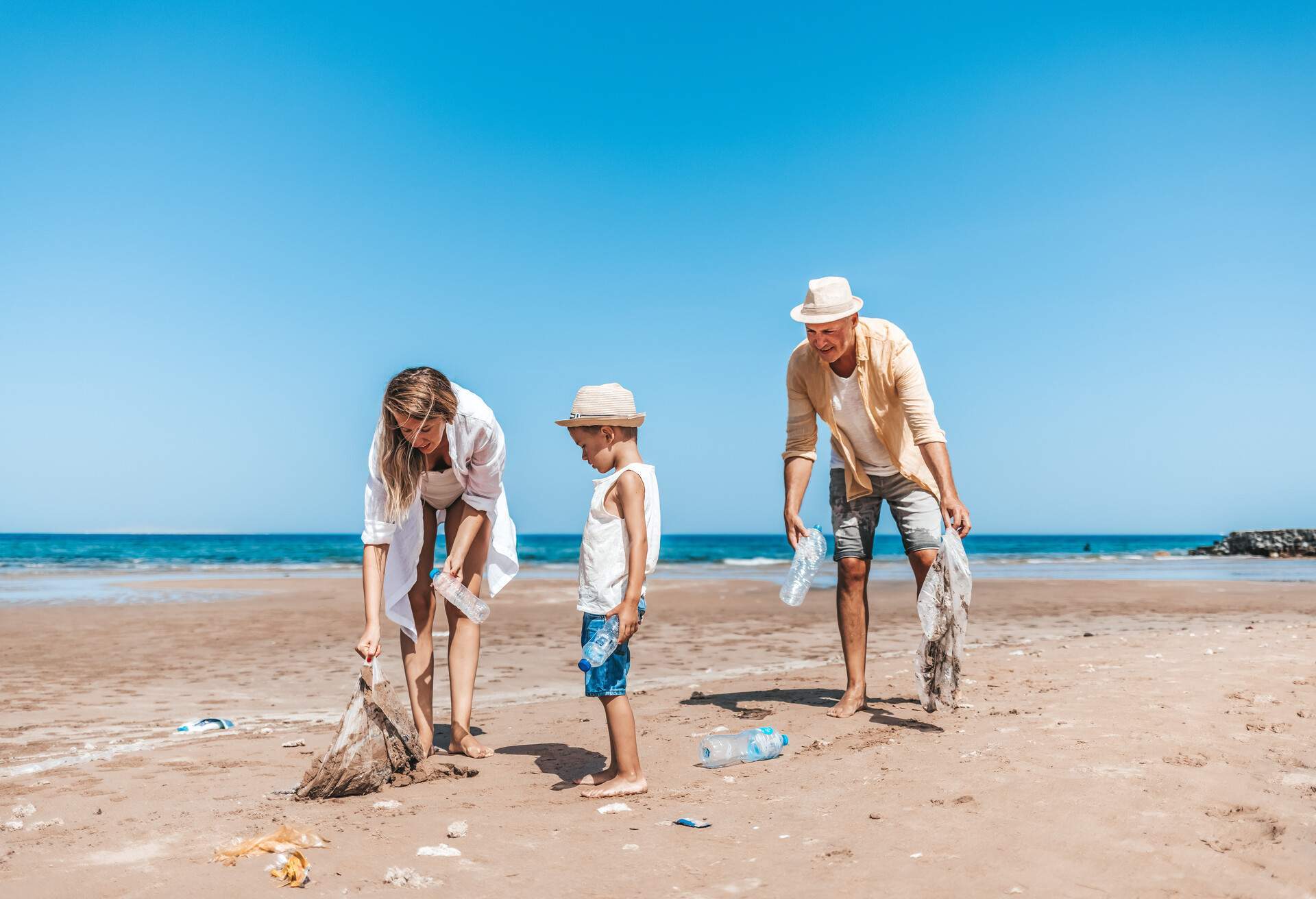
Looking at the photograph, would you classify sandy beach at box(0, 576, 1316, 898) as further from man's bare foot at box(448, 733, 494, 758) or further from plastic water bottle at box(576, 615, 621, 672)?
plastic water bottle at box(576, 615, 621, 672)

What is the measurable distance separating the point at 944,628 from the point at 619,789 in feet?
5.84

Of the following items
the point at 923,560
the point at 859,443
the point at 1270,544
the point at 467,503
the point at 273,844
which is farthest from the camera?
the point at 1270,544

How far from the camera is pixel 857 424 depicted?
4879 millimetres

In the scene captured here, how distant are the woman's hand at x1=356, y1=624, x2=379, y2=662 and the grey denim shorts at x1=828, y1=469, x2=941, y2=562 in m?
2.41

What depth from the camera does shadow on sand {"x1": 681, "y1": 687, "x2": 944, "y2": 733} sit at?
15.0 ft

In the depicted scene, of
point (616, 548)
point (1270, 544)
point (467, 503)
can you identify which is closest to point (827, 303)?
point (616, 548)

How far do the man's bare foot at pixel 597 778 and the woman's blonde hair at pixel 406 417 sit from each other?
146cm

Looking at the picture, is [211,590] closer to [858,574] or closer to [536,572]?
[536,572]

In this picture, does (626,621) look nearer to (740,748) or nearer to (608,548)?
(608,548)

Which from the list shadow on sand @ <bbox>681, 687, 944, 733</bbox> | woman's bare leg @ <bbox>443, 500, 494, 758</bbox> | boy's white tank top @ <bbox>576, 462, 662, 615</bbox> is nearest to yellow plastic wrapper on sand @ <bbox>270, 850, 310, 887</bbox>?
boy's white tank top @ <bbox>576, 462, 662, 615</bbox>

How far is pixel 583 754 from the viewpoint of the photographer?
14.8 feet

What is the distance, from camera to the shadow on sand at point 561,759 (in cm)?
408

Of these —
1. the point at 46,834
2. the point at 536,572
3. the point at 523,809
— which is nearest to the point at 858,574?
the point at 523,809

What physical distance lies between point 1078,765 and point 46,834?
12.3 ft
